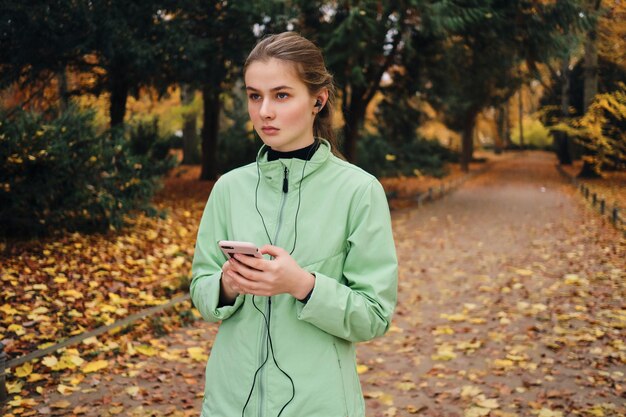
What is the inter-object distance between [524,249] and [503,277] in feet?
8.54

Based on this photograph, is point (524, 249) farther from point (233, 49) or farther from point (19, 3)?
point (19, 3)

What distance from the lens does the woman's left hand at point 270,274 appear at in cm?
164

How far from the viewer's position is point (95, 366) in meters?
5.39

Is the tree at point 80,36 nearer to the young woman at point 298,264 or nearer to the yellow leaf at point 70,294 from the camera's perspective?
the yellow leaf at point 70,294

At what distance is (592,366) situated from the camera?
218 inches

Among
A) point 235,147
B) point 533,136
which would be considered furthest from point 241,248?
point 533,136

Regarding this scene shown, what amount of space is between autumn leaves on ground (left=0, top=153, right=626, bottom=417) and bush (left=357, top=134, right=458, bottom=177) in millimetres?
12964

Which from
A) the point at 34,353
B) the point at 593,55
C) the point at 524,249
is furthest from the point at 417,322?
the point at 593,55

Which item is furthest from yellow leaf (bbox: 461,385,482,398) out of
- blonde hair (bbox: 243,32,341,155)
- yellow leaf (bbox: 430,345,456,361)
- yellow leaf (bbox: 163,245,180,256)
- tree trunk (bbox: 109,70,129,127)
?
tree trunk (bbox: 109,70,129,127)

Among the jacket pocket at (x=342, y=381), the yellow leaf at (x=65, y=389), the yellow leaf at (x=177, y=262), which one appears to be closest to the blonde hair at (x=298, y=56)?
the jacket pocket at (x=342, y=381)

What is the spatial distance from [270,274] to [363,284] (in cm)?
35

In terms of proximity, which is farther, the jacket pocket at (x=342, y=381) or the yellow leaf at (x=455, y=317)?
the yellow leaf at (x=455, y=317)

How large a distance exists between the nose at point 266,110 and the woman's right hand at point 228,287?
1.67ft

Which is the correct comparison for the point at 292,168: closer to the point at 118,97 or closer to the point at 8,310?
the point at 8,310
